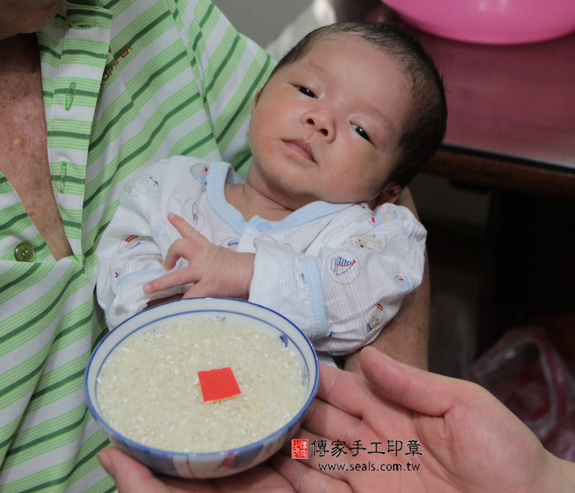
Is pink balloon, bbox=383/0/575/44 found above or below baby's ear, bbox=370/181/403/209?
above

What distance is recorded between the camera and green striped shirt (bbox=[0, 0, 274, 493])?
81 centimetres

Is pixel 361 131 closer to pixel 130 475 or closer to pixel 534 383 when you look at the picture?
pixel 130 475

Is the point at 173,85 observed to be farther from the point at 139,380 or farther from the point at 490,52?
the point at 490,52

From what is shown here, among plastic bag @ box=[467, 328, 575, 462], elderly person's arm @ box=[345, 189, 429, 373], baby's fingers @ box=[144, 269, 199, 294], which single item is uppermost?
baby's fingers @ box=[144, 269, 199, 294]

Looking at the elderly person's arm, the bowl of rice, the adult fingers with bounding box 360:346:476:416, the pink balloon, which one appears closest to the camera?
the bowl of rice

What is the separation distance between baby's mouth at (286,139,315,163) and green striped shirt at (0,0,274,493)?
22 cm

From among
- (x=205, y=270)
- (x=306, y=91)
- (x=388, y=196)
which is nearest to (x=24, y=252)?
(x=205, y=270)

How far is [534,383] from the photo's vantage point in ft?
5.89

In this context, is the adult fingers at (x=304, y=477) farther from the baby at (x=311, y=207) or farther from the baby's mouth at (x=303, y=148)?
the baby's mouth at (x=303, y=148)

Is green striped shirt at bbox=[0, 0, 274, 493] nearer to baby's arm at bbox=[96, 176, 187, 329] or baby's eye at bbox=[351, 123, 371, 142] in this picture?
baby's arm at bbox=[96, 176, 187, 329]

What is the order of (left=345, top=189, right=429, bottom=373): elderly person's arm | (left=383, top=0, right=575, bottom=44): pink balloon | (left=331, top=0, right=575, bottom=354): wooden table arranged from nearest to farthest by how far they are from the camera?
1. (left=345, top=189, right=429, bottom=373): elderly person's arm
2. (left=331, top=0, right=575, bottom=354): wooden table
3. (left=383, top=0, right=575, bottom=44): pink balloon

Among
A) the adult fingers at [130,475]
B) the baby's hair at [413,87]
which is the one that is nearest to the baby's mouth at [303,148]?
the baby's hair at [413,87]

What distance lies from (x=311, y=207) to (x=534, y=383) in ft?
3.87

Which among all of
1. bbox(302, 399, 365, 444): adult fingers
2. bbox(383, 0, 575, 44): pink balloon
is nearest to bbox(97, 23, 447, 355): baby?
bbox(302, 399, 365, 444): adult fingers
